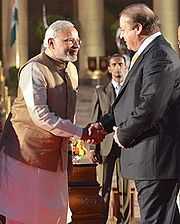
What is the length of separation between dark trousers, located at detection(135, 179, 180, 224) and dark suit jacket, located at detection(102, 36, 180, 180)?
5 cm

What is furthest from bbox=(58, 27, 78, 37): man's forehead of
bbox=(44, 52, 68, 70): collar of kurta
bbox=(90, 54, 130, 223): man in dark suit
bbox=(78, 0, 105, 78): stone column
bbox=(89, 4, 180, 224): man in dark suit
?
bbox=(78, 0, 105, 78): stone column

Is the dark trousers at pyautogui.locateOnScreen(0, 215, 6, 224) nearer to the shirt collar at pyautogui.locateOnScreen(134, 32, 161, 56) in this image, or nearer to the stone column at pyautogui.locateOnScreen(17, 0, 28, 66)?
the shirt collar at pyautogui.locateOnScreen(134, 32, 161, 56)

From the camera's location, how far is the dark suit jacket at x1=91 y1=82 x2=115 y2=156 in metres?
6.81

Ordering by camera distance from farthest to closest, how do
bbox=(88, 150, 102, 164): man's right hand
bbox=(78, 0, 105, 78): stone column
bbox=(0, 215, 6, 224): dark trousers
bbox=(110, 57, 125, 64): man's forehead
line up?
bbox=(78, 0, 105, 78): stone column, bbox=(110, 57, 125, 64): man's forehead, bbox=(88, 150, 102, 164): man's right hand, bbox=(0, 215, 6, 224): dark trousers

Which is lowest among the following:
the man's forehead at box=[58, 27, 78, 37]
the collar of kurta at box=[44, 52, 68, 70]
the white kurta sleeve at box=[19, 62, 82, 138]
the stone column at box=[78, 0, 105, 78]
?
the white kurta sleeve at box=[19, 62, 82, 138]

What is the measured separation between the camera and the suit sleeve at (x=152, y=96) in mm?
4203

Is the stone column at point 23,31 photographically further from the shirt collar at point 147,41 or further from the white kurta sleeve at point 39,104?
the shirt collar at point 147,41

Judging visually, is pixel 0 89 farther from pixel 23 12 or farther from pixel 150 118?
pixel 150 118

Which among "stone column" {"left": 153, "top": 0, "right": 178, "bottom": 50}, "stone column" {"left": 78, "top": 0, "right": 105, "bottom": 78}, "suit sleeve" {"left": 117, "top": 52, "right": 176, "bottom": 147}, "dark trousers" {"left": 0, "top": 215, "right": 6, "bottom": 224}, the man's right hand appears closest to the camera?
"suit sleeve" {"left": 117, "top": 52, "right": 176, "bottom": 147}

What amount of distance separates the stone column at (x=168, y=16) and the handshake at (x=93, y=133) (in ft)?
48.2

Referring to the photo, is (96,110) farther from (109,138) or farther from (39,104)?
(39,104)

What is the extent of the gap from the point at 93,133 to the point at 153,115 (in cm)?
59

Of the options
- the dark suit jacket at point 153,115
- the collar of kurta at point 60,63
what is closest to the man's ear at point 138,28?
the dark suit jacket at point 153,115

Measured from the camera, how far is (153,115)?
4219mm
